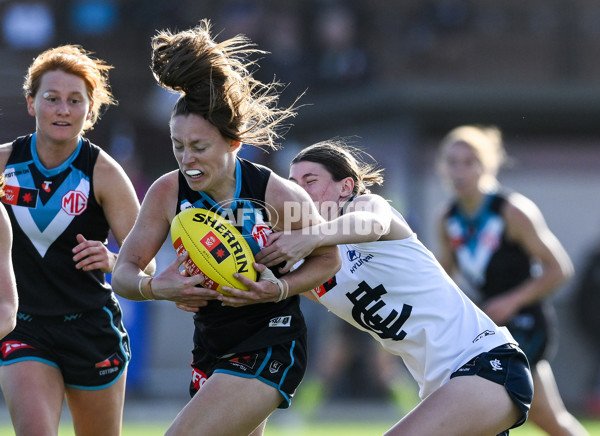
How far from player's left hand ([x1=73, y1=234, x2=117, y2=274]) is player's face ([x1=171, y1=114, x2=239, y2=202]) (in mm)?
827

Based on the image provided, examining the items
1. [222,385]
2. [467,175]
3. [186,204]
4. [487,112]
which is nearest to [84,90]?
[186,204]

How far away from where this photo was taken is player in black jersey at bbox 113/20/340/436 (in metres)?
4.22

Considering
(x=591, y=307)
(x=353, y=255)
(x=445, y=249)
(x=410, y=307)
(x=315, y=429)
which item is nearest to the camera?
(x=410, y=307)

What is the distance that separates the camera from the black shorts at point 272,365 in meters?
4.30

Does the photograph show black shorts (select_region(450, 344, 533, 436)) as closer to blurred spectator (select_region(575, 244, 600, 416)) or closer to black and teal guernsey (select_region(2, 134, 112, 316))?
black and teal guernsey (select_region(2, 134, 112, 316))

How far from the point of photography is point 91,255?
4.92m

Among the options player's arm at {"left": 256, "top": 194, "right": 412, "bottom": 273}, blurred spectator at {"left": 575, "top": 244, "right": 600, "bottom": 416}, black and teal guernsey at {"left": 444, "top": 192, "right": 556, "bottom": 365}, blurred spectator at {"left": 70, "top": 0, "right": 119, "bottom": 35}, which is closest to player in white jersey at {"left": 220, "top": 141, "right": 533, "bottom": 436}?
player's arm at {"left": 256, "top": 194, "right": 412, "bottom": 273}

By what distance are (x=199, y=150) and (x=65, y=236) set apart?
1.08 meters

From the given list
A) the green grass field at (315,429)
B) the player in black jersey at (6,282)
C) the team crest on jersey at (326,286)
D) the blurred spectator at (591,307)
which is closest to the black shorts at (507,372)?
the team crest on jersey at (326,286)

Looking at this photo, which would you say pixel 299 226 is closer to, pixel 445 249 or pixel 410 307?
pixel 410 307

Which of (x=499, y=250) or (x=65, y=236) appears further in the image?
(x=499, y=250)

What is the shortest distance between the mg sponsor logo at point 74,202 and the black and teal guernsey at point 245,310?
2.54 ft

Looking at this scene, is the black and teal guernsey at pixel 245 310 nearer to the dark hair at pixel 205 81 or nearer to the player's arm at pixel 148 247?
the player's arm at pixel 148 247

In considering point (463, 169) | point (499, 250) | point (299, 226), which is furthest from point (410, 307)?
point (463, 169)
